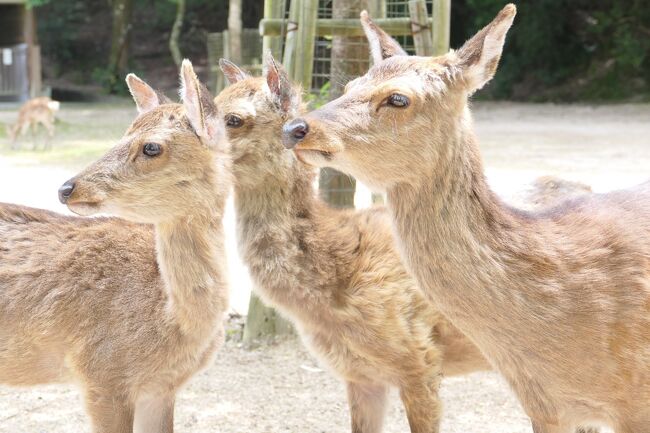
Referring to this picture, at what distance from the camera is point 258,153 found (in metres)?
5.25

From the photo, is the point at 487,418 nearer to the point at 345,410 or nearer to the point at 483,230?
the point at 345,410

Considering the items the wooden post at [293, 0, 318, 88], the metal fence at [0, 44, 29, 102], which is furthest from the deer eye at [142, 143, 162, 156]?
the metal fence at [0, 44, 29, 102]

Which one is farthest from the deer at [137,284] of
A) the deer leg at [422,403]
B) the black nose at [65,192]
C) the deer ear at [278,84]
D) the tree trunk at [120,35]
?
the tree trunk at [120,35]

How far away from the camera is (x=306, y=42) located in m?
6.84

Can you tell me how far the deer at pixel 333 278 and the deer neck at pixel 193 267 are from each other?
375 mm

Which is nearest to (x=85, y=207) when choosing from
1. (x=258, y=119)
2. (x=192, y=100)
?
(x=192, y=100)

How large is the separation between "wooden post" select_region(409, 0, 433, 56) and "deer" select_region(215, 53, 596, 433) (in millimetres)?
1838

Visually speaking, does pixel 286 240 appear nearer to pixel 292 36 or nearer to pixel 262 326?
pixel 292 36

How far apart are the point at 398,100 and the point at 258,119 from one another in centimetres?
163

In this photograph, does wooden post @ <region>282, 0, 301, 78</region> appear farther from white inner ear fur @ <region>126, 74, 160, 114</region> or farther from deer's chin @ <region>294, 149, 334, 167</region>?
deer's chin @ <region>294, 149, 334, 167</region>

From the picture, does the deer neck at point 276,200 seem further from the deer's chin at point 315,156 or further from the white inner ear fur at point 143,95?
the deer's chin at point 315,156

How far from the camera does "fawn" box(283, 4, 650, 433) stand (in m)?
3.75

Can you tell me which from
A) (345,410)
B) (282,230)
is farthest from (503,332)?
(345,410)

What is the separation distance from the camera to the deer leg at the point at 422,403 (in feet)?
16.1
